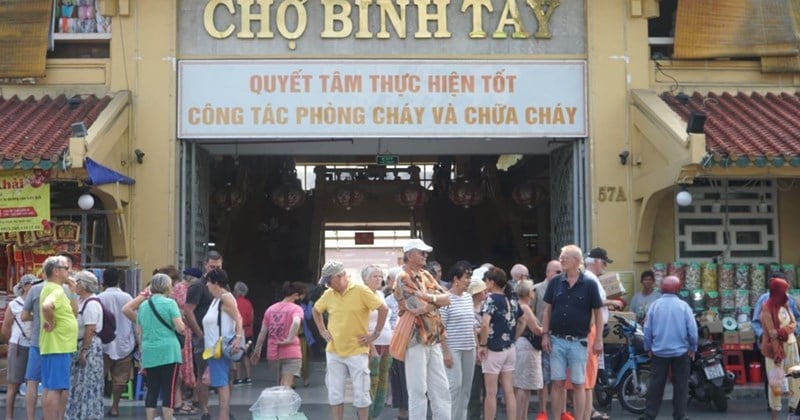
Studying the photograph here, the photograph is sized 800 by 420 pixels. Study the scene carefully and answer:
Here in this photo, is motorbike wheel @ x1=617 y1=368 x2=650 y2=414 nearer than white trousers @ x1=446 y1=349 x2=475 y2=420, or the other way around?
white trousers @ x1=446 y1=349 x2=475 y2=420

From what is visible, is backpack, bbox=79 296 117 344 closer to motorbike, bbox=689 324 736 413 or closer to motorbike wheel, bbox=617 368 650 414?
motorbike wheel, bbox=617 368 650 414

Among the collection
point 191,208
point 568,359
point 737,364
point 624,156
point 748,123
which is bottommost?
point 737,364

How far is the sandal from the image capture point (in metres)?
14.7

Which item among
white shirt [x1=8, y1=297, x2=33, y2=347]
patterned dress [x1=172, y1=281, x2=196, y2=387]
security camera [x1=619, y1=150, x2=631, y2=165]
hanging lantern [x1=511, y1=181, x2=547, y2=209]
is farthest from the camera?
hanging lantern [x1=511, y1=181, x2=547, y2=209]

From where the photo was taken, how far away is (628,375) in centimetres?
1452

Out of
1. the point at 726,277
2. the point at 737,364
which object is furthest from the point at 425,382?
the point at 726,277

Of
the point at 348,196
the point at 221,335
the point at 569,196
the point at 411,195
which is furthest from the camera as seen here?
the point at 411,195

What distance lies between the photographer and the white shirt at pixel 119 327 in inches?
562

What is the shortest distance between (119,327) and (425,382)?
4.96 metres

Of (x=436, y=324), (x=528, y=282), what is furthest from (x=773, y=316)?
(x=436, y=324)

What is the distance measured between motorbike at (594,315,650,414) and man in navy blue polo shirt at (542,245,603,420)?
279cm

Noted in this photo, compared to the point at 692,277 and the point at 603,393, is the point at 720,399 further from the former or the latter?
the point at 692,277

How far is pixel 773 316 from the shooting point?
13266 millimetres

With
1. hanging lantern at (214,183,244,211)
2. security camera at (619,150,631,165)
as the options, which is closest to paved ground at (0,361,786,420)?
security camera at (619,150,631,165)
